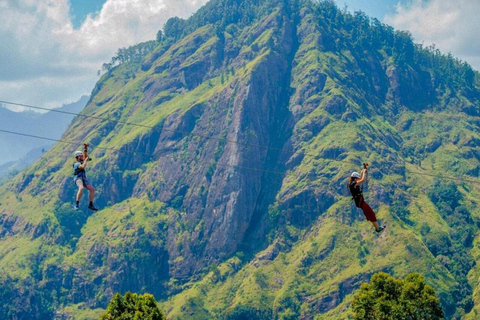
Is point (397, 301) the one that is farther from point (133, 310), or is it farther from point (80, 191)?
point (80, 191)

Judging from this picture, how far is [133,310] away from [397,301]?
112ft

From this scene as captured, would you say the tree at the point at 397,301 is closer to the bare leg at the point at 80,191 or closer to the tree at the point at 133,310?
the tree at the point at 133,310

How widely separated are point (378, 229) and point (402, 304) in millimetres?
48707

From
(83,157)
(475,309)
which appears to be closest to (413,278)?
(83,157)

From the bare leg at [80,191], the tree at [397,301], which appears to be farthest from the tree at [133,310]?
the bare leg at [80,191]

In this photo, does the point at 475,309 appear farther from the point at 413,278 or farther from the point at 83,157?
the point at 83,157

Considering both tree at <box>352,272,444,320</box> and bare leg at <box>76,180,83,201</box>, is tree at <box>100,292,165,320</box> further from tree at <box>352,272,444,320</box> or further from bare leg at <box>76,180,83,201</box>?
bare leg at <box>76,180,83,201</box>

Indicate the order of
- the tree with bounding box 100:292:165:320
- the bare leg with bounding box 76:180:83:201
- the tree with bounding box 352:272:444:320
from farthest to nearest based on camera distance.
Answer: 1. the tree with bounding box 352:272:444:320
2. the tree with bounding box 100:292:165:320
3. the bare leg with bounding box 76:180:83:201

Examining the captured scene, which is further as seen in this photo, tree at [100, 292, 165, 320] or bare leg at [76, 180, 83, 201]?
tree at [100, 292, 165, 320]

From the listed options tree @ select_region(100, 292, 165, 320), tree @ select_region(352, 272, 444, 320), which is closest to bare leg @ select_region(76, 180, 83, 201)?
tree @ select_region(100, 292, 165, 320)

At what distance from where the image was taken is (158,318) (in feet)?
260

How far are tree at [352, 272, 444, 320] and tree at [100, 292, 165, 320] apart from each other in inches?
1062

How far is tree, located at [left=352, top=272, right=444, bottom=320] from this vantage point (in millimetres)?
87875

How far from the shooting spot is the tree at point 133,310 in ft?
259
